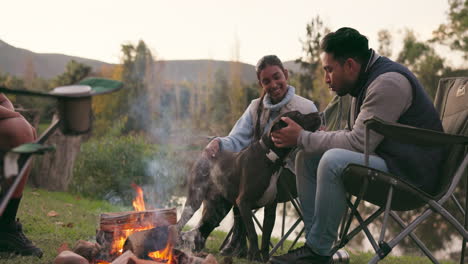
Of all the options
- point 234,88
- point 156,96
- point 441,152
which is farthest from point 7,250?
point 234,88

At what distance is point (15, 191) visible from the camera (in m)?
2.82

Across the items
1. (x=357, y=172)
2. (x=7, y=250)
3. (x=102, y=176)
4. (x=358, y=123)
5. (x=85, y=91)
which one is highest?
(x=85, y=91)

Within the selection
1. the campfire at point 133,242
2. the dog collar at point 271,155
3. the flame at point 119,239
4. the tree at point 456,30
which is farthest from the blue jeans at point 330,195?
the tree at point 456,30

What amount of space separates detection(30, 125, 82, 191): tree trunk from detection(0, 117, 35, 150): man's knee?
18.1 feet

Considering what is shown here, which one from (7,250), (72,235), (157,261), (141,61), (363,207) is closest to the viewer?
(157,261)

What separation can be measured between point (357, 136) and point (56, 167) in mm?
6863

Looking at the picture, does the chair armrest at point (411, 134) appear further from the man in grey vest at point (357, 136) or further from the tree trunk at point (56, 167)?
the tree trunk at point (56, 167)

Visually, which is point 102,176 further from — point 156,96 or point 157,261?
point 156,96

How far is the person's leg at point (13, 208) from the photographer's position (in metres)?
2.77

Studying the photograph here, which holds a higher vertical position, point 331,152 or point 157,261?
point 331,152

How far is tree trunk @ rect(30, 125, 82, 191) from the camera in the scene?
320 inches

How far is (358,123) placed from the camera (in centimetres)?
241

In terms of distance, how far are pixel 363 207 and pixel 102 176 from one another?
23.3ft

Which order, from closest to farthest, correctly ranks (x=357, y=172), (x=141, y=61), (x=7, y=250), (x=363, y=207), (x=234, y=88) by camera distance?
(x=357, y=172) < (x=7, y=250) < (x=363, y=207) < (x=141, y=61) < (x=234, y=88)
